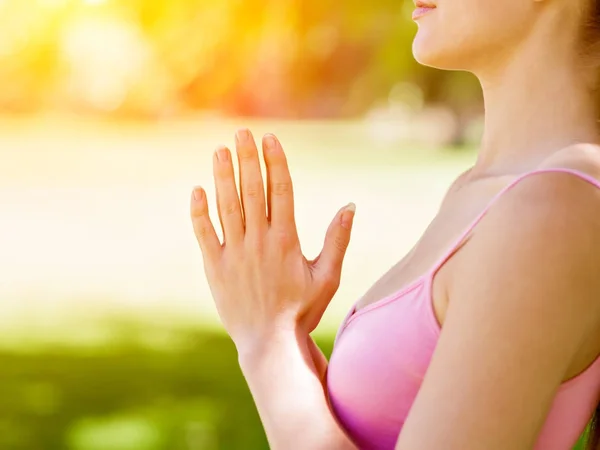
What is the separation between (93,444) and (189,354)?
3.10 ft

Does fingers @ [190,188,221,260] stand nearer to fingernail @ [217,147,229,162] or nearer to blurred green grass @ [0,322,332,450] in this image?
fingernail @ [217,147,229,162]

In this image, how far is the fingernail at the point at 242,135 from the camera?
0.91 metres

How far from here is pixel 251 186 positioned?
0.91m

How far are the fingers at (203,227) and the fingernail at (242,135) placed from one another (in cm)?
7

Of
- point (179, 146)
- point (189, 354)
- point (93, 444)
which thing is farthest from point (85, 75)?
point (93, 444)

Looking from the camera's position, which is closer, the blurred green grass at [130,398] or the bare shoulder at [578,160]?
the bare shoulder at [578,160]

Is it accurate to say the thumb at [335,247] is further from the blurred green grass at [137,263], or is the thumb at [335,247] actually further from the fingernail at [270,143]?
the blurred green grass at [137,263]

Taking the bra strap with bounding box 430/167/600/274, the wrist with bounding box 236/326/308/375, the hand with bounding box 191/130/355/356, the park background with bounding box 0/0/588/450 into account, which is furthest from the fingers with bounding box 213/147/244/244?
the park background with bounding box 0/0/588/450

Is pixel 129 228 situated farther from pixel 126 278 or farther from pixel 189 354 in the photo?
pixel 189 354

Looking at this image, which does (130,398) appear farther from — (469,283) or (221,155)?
(469,283)

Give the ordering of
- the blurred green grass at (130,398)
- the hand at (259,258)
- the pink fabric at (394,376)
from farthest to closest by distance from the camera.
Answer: the blurred green grass at (130,398) < the hand at (259,258) < the pink fabric at (394,376)

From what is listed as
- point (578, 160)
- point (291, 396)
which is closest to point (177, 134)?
point (291, 396)

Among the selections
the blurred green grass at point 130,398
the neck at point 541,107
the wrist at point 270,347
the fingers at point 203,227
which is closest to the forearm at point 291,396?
the wrist at point 270,347

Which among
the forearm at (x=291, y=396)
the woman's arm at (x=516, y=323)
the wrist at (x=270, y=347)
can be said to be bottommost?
the forearm at (x=291, y=396)
